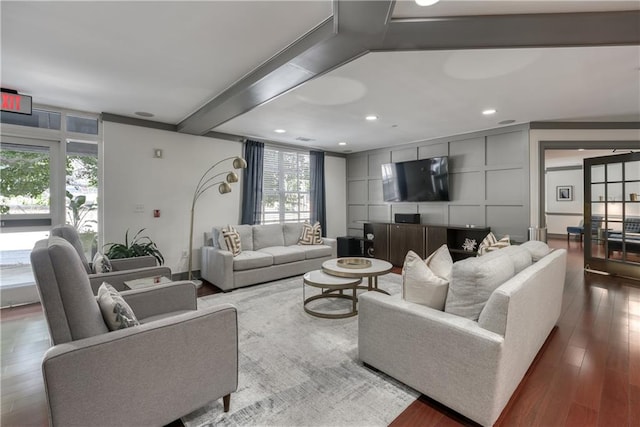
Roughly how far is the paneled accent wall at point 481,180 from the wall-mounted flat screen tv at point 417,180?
0.67ft

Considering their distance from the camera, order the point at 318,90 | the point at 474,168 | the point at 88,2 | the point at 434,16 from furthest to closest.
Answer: the point at 474,168 → the point at 318,90 → the point at 434,16 → the point at 88,2

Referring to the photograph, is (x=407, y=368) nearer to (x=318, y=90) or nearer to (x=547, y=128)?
(x=318, y=90)

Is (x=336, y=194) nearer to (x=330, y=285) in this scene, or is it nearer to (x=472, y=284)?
(x=330, y=285)

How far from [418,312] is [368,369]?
0.68 metres

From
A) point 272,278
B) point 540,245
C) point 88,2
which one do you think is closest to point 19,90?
point 88,2

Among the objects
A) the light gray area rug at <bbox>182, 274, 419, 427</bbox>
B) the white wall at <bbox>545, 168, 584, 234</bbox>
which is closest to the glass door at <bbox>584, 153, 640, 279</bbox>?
the light gray area rug at <bbox>182, 274, 419, 427</bbox>

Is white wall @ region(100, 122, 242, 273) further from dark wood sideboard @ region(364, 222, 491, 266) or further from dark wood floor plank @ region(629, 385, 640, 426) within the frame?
dark wood floor plank @ region(629, 385, 640, 426)

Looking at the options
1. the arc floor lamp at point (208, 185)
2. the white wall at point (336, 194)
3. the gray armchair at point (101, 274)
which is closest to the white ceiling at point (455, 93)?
the arc floor lamp at point (208, 185)

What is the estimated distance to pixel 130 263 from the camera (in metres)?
3.11

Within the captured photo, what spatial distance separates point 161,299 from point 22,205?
3021 millimetres

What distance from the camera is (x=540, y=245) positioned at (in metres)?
2.69

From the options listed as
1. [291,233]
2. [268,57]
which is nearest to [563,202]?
[291,233]

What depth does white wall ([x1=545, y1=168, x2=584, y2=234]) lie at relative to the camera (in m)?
9.19

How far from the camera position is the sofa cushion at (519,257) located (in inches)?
83.9
